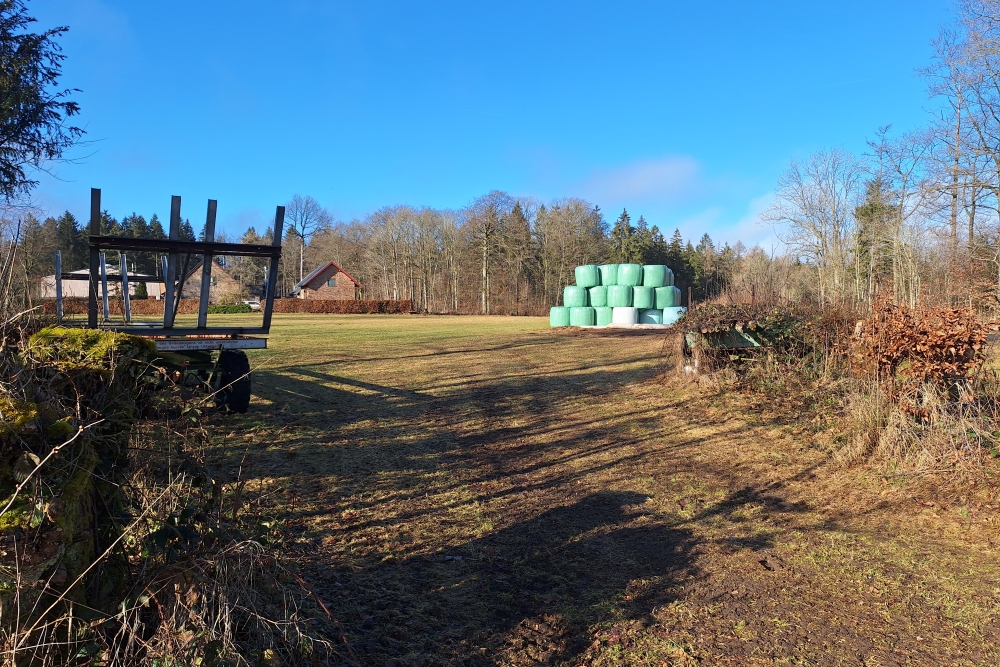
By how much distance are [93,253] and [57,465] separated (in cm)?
590

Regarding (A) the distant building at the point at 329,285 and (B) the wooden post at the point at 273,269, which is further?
(A) the distant building at the point at 329,285

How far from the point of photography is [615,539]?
4.72m

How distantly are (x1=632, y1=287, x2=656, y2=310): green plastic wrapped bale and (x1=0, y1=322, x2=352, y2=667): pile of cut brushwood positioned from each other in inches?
1136

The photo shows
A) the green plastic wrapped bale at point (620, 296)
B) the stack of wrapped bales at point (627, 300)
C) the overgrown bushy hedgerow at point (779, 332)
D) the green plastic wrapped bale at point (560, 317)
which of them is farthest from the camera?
the green plastic wrapped bale at point (560, 317)

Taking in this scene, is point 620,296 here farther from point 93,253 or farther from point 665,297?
point 93,253

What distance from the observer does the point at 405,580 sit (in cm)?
391

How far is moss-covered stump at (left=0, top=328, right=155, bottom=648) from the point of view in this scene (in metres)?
2.02

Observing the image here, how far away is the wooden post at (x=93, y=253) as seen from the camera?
6.71m

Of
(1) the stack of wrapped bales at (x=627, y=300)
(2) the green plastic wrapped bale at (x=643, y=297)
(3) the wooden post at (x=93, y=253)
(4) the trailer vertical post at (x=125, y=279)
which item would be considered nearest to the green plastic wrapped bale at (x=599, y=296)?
(1) the stack of wrapped bales at (x=627, y=300)

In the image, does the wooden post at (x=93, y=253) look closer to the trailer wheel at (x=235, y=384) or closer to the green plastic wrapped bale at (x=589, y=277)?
Answer: the trailer wheel at (x=235, y=384)

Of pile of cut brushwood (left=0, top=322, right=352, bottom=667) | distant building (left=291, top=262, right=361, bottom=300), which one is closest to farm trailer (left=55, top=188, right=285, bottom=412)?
pile of cut brushwood (left=0, top=322, right=352, bottom=667)

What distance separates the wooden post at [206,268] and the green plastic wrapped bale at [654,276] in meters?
25.6

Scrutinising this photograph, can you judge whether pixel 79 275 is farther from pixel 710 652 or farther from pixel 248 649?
pixel 710 652

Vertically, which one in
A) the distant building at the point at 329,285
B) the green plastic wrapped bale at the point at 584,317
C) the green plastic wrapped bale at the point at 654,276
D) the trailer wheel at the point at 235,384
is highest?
the distant building at the point at 329,285
